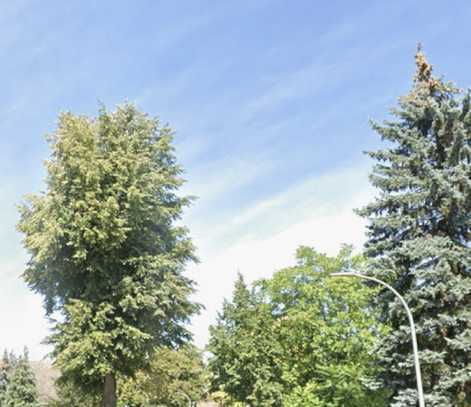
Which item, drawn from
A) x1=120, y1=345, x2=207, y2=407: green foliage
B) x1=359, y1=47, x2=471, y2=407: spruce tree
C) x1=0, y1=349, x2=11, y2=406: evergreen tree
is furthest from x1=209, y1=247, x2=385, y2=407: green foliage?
x1=0, y1=349, x2=11, y2=406: evergreen tree

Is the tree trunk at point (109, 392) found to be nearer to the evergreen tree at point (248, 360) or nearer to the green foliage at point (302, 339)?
the green foliage at point (302, 339)

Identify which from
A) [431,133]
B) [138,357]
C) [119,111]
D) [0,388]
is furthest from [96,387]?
[0,388]

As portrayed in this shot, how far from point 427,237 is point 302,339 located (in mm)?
15170

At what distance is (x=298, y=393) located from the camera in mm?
28656

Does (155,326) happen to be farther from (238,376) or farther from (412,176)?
(238,376)

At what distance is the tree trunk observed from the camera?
19.7 metres

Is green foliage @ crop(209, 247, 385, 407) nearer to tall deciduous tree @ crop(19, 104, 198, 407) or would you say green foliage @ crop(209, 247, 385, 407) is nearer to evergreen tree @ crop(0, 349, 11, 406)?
tall deciduous tree @ crop(19, 104, 198, 407)

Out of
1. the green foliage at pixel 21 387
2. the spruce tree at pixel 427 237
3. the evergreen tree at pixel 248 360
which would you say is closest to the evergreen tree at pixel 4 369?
the green foliage at pixel 21 387

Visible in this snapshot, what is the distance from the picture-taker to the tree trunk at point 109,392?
19.7 m

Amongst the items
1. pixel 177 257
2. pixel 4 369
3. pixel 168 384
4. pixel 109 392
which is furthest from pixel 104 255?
pixel 4 369

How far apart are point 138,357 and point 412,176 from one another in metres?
12.9

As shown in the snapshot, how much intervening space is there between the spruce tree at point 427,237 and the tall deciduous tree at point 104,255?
8.71 meters

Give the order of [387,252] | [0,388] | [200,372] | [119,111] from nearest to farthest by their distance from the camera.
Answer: [387,252]
[119,111]
[200,372]
[0,388]

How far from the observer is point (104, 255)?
2053cm
